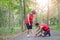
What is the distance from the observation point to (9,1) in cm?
1830

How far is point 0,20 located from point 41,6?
149ft

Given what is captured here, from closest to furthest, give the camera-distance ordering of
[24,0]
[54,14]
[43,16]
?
A: [24,0] → [54,14] → [43,16]

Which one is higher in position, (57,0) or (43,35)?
(57,0)

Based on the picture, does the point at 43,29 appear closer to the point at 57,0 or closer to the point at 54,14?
the point at 57,0

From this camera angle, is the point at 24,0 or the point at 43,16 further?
the point at 43,16

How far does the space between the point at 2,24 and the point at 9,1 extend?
6.73ft

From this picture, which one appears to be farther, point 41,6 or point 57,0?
point 41,6

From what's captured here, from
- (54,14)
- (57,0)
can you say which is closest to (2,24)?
(57,0)

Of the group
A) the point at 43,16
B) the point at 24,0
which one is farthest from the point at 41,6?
the point at 24,0

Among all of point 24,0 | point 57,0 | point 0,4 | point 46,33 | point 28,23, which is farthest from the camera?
point 57,0

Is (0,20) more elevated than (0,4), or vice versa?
(0,4)

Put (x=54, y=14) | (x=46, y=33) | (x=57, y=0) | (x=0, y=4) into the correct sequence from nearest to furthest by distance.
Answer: (x=46, y=33)
(x=0, y=4)
(x=57, y=0)
(x=54, y=14)

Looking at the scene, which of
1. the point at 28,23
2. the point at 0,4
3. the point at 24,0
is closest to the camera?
the point at 28,23

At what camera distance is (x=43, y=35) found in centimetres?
1616
